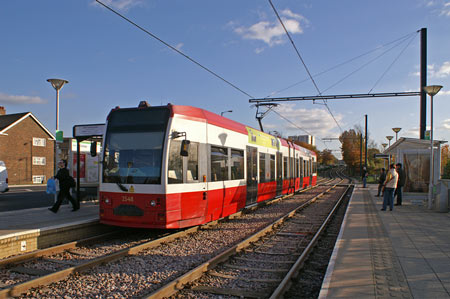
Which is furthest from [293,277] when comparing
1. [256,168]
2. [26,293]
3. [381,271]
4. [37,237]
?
[256,168]

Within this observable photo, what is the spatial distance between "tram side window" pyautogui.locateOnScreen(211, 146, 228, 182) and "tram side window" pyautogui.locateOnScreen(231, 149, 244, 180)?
1.90 feet

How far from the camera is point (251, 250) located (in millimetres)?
7691

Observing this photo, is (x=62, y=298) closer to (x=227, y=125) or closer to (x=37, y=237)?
(x=37, y=237)

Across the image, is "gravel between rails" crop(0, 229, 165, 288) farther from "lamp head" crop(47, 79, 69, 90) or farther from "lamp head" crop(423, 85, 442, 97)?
"lamp head" crop(423, 85, 442, 97)

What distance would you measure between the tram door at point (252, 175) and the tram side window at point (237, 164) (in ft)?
2.34

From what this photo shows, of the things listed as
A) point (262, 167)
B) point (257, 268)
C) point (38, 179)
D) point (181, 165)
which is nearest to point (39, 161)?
point (38, 179)

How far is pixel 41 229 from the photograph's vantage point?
7832 mm

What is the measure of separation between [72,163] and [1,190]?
28.5ft

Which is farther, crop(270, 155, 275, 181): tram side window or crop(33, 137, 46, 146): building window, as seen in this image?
crop(33, 137, 46, 146): building window

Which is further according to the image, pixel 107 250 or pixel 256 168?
pixel 256 168

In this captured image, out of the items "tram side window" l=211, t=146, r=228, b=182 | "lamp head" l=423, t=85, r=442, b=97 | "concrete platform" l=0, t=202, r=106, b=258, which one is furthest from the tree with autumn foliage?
"concrete platform" l=0, t=202, r=106, b=258

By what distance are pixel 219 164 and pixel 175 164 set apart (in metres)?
2.14

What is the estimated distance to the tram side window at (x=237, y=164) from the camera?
11.2m

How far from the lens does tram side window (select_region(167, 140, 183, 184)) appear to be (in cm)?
814
